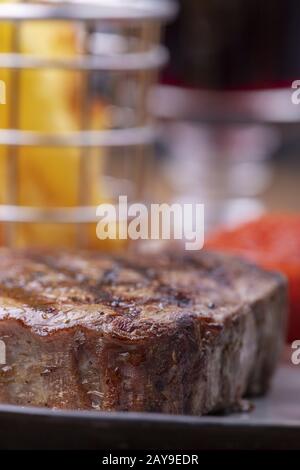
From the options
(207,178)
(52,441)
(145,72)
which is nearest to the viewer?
(52,441)

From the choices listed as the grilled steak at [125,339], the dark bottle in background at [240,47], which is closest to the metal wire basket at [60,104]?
the grilled steak at [125,339]

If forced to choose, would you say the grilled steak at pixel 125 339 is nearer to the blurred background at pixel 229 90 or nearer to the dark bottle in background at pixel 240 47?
the blurred background at pixel 229 90

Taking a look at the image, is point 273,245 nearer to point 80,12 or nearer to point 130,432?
point 80,12

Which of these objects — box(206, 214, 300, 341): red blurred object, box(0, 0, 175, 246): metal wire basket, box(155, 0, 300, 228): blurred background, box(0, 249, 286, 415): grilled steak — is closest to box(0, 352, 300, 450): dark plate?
box(0, 249, 286, 415): grilled steak

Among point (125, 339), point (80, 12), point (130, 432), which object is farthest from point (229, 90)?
point (130, 432)

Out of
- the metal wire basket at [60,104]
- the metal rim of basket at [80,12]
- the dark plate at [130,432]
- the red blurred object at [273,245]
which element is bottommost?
the dark plate at [130,432]

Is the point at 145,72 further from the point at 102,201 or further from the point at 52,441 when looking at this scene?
the point at 52,441
